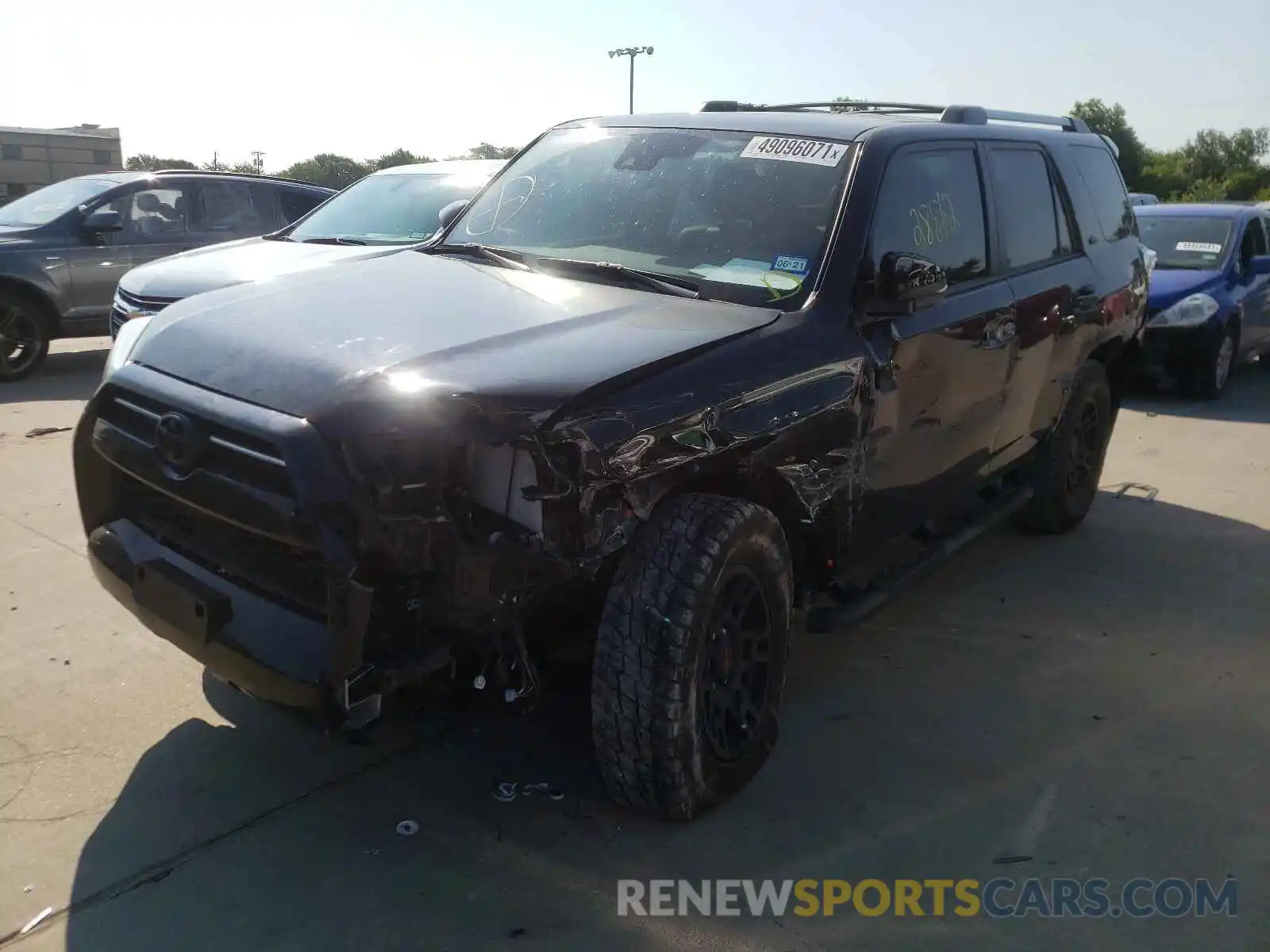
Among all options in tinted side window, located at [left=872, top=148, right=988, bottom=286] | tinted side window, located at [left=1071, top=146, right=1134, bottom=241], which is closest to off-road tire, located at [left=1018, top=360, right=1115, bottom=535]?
tinted side window, located at [left=1071, top=146, right=1134, bottom=241]

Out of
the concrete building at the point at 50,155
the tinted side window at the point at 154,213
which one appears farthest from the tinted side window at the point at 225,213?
the concrete building at the point at 50,155

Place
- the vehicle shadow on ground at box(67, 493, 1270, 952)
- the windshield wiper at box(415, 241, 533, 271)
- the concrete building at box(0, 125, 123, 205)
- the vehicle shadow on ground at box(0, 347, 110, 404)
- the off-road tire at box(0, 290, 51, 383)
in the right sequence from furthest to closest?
the concrete building at box(0, 125, 123, 205), the off-road tire at box(0, 290, 51, 383), the vehicle shadow on ground at box(0, 347, 110, 404), the windshield wiper at box(415, 241, 533, 271), the vehicle shadow on ground at box(67, 493, 1270, 952)

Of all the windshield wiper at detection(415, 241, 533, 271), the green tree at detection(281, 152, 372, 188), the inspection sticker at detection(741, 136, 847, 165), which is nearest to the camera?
the inspection sticker at detection(741, 136, 847, 165)

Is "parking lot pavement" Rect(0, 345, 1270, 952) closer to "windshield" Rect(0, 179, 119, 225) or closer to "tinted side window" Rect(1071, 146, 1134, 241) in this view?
"tinted side window" Rect(1071, 146, 1134, 241)

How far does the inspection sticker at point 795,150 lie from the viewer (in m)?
3.72

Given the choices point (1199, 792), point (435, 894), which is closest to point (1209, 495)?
point (1199, 792)

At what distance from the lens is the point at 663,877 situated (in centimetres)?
284

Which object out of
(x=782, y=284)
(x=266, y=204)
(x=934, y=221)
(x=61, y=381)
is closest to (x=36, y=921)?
(x=782, y=284)

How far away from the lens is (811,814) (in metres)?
3.17

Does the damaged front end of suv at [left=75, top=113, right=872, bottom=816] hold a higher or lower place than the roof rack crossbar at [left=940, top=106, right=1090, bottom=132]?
lower

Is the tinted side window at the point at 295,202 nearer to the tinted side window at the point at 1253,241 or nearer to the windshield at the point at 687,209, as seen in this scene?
the windshield at the point at 687,209

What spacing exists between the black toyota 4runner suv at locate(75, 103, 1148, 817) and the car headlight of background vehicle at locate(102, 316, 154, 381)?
0.03 metres

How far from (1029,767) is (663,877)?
4.41ft

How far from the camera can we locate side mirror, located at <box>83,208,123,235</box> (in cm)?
936
